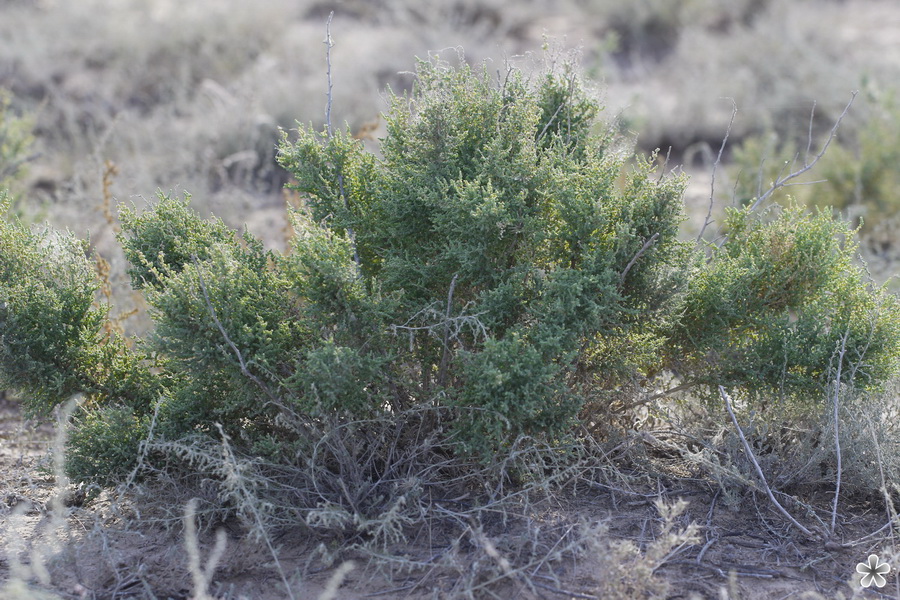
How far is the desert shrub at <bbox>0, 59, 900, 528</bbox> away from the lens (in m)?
2.68

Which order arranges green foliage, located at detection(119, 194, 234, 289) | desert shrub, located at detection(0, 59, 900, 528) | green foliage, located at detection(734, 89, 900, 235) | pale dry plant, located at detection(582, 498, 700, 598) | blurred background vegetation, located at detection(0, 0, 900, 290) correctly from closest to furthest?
pale dry plant, located at detection(582, 498, 700, 598) → desert shrub, located at detection(0, 59, 900, 528) → green foliage, located at detection(119, 194, 234, 289) → green foliage, located at detection(734, 89, 900, 235) → blurred background vegetation, located at detection(0, 0, 900, 290)

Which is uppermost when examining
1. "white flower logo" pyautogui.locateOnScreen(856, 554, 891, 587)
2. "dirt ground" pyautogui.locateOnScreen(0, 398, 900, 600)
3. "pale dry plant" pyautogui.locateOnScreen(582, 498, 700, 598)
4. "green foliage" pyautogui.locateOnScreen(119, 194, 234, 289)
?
"green foliage" pyautogui.locateOnScreen(119, 194, 234, 289)

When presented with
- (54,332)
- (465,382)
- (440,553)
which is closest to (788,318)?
(465,382)

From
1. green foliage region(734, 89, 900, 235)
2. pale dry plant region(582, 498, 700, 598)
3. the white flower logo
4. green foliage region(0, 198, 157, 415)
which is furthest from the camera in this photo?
green foliage region(734, 89, 900, 235)

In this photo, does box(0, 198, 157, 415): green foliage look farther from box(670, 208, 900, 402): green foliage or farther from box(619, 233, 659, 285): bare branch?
box(670, 208, 900, 402): green foliage

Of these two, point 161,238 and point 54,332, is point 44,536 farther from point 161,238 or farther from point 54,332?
point 161,238

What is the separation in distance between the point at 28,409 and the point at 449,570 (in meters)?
1.63

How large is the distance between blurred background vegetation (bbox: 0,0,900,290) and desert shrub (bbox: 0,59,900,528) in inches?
77.7

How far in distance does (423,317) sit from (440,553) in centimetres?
78

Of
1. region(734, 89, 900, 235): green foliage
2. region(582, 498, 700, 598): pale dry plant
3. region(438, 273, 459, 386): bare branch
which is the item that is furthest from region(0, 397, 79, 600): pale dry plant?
region(734, 89, 900, 235): green foliage

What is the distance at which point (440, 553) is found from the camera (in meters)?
2.70

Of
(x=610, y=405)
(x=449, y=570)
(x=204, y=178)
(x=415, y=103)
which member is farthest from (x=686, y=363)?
Answer: (x=204, y=178)

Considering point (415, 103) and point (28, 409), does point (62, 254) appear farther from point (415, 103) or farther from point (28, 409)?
point (415, 103)

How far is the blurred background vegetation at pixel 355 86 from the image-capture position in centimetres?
638
